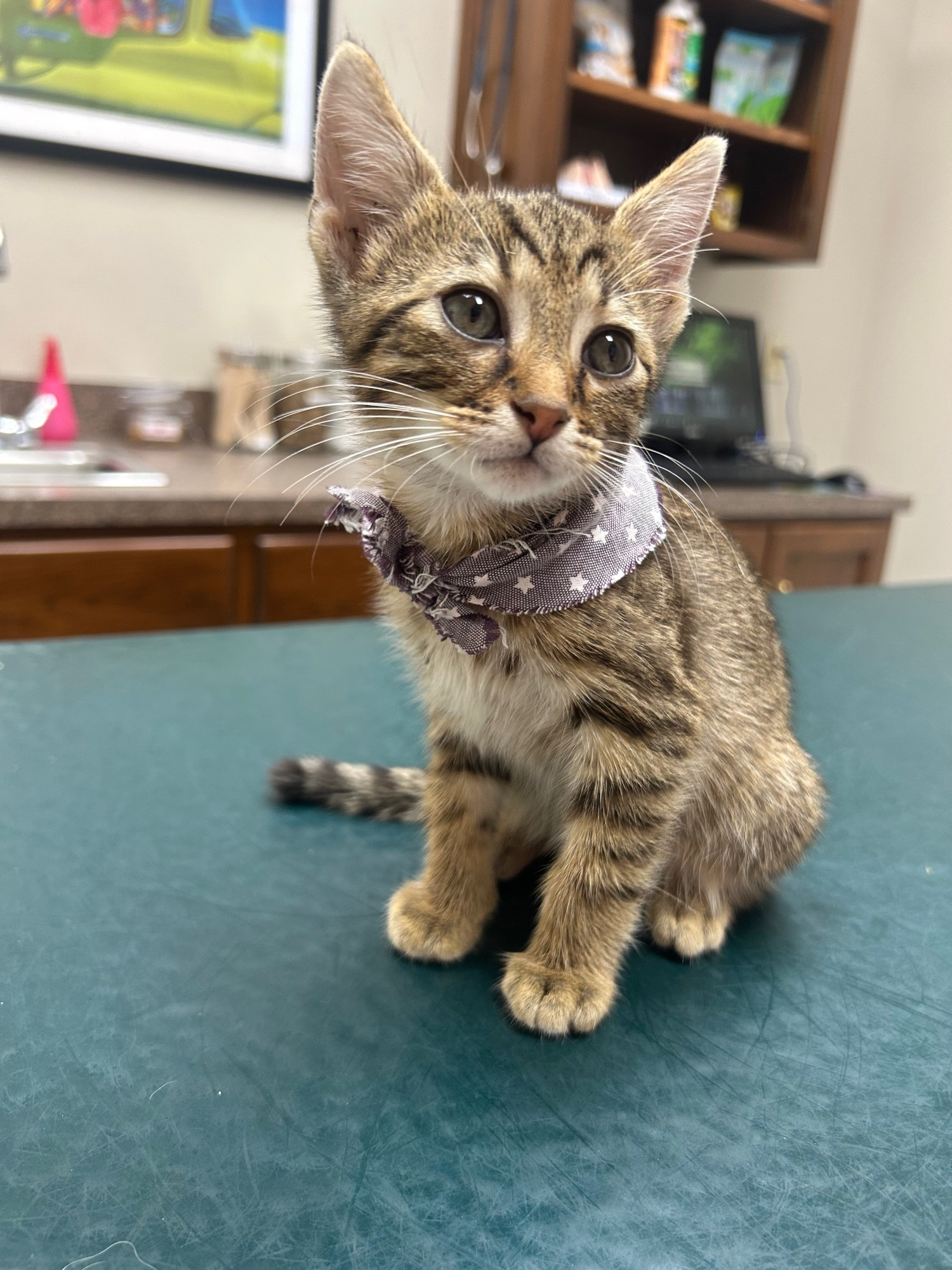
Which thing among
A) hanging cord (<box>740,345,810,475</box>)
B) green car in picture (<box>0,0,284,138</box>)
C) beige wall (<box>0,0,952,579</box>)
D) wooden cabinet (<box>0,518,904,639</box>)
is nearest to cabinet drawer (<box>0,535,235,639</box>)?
wooden cabinet (<box>0,518,904,639</box>)

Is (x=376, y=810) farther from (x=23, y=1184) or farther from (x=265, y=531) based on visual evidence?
(x=265, y=531)

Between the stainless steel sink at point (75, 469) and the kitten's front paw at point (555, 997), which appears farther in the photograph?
the stainless steel sink at point (75, 469)

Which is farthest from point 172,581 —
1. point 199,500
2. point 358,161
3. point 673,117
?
point 673,117

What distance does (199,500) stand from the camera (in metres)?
1.43

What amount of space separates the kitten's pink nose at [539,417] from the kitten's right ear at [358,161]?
0.65ft

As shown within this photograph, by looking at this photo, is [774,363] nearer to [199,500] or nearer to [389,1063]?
[199,500]

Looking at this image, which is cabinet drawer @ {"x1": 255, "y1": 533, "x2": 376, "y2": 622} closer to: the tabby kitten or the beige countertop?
the beige countertop

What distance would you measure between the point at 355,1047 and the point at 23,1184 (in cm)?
17

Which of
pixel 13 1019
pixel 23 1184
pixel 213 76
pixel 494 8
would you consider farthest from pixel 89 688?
pixel 494 8

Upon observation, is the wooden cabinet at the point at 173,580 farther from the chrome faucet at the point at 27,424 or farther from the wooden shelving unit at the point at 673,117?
the wooden shelving unit at the point at 673,117

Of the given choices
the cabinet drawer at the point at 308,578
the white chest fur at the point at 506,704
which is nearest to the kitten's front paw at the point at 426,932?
the white chest fur at the point at 506,704

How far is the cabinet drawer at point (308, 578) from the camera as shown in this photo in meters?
1.54

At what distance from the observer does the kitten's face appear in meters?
0.54

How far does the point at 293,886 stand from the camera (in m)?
0.68
